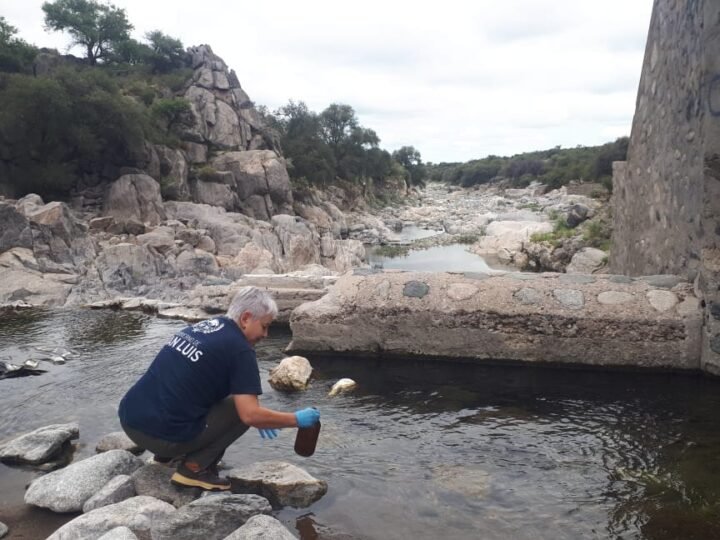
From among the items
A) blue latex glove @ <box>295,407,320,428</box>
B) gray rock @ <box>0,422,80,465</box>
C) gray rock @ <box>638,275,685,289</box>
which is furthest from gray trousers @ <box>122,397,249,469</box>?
gray rock @ <box>638,275,685,289</box>

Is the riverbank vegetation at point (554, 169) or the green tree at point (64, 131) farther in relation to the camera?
the riverbank vegetation at point (554, 169)

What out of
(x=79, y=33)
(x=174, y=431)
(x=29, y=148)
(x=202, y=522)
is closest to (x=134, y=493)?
(x=174, y=431)

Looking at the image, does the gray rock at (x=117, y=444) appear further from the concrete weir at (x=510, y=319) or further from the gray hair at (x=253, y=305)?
the concrete weir at (x=510, y=319)

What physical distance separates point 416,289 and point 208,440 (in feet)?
13.0

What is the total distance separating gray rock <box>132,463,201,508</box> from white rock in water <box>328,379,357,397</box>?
2.35m

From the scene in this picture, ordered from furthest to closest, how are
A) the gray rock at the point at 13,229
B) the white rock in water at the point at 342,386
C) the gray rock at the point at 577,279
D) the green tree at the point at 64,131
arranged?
the green tree at the point at 64,131 → the gray rock at the point at 13,229 → the gray rock at the point at 577,279 → the white rock in water at the point at 342,386

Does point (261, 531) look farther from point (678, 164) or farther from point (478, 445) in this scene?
point (678, 164)

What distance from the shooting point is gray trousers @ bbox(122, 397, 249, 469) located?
4.04m

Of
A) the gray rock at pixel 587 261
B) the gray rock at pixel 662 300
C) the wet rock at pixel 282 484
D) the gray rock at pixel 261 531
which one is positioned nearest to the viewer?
the gray rock at pixel 261 531

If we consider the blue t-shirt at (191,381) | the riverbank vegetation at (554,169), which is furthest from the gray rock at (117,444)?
the riverbank vegetation at (554,169)

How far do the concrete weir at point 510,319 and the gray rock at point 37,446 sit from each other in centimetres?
320

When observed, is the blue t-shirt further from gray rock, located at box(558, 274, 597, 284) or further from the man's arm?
gray rock, located at box(558, 274, 597, 284)

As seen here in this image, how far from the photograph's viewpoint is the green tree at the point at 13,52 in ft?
117

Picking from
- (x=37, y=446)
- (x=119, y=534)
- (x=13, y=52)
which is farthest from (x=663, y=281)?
(x=13, y=52)
